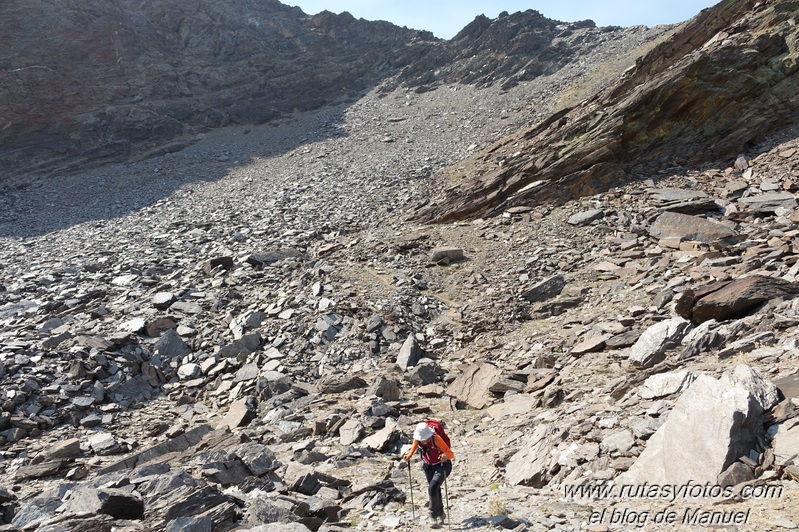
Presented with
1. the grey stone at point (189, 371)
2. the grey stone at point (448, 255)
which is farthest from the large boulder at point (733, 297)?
the grey stone at point (189, 371)

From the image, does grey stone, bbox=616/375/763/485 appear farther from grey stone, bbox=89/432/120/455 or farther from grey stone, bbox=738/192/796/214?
grey stone, bbox=738/192/796/214

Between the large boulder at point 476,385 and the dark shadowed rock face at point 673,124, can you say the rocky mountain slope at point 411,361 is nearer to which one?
the large boulder at point 476,385

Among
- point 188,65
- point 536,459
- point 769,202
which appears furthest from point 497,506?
point 188,65

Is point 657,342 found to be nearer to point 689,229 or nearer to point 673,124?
point 689,229

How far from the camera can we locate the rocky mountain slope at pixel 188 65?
152 feet

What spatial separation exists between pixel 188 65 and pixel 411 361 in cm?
5668

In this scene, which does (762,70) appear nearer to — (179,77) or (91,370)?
(91,370)

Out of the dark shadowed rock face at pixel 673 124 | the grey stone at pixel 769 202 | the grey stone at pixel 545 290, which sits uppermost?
the dark shadowed rock face at pixel 673 124

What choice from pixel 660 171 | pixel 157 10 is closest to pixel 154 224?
pixel 660 171

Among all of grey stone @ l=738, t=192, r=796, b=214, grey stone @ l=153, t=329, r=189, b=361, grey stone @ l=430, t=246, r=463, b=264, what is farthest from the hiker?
grey stone @ l=738, t=192, r=796, b=214

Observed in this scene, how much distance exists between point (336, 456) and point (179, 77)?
56864 mm

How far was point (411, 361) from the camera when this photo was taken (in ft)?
42.9

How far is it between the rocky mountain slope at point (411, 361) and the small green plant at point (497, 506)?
4cm

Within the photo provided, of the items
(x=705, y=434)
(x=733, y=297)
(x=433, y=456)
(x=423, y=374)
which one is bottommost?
(x=423, y=374)
